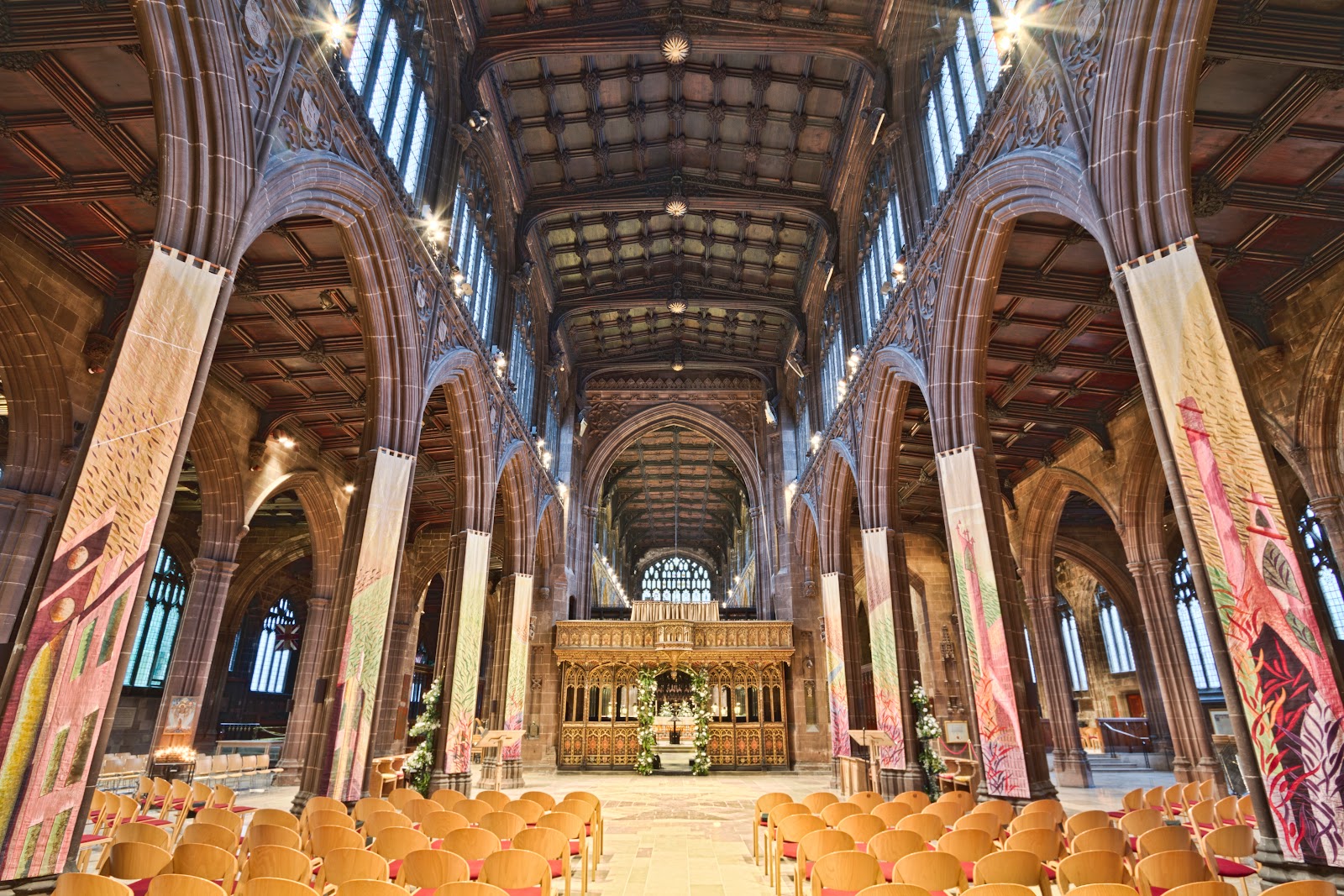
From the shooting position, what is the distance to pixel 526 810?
→ 23.6 feet

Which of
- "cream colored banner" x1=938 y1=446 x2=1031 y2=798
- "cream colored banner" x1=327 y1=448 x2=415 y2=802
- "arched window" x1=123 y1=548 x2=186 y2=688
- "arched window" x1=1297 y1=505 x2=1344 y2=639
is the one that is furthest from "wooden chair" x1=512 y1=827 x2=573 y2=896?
"arched window" x1=123 y1=548 x2=186 y2=688

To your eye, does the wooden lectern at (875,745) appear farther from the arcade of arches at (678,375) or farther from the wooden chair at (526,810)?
the wooden chair at (526,810)

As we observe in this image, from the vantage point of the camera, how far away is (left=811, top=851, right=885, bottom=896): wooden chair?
185 inches

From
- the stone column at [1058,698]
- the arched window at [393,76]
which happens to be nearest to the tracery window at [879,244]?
the stone column at [1058,698]

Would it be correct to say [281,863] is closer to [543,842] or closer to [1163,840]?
[543,842]

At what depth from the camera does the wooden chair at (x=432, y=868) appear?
4.71 meters

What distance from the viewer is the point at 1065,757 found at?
18.1m

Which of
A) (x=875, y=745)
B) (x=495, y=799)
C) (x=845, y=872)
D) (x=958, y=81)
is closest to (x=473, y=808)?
(x=495, y=799)

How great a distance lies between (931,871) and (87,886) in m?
4.65

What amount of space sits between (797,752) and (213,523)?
1777 centimetres

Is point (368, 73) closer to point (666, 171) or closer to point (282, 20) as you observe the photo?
point (282, 20)

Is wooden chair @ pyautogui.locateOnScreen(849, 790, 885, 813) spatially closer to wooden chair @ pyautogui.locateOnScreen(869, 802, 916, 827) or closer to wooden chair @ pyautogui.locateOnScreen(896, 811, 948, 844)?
wooden chair @ pyautogui.locateOnScreen(869, 802, 916, 827)

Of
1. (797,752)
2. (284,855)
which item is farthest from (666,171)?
(284,855)

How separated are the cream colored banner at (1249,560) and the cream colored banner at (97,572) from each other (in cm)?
970
